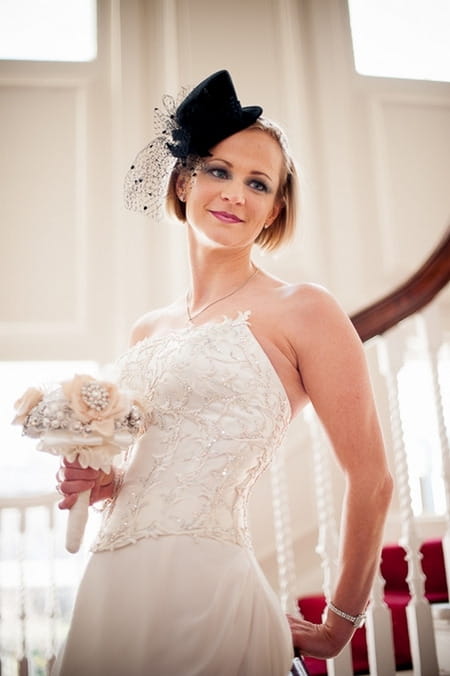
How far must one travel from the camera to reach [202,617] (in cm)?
115

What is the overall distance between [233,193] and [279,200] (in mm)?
182

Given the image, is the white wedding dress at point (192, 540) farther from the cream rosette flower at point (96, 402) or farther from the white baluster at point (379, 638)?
the white baluster at point (379, 638)

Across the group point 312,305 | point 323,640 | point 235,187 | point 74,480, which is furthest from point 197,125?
point 323,640

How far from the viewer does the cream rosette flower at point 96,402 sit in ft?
3.74

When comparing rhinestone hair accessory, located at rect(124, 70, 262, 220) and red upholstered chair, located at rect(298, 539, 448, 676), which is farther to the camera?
red upholstered chair, located at rect(298, 539, 448, 676)

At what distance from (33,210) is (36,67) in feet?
2.89

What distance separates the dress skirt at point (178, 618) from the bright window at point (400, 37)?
381cm

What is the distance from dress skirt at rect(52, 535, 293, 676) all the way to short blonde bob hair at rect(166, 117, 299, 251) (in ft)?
2.53

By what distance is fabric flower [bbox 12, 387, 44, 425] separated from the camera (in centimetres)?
120

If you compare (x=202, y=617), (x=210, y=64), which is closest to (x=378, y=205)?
(x=210, y=64)

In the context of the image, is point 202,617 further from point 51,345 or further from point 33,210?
point 33,210

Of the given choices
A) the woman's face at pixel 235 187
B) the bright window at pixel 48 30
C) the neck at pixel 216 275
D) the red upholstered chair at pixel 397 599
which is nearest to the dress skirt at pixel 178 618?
the neck at pixel 216 275

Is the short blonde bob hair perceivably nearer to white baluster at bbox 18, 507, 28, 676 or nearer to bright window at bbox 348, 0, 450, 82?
white baluster at bbox 18, 507, 28, 676

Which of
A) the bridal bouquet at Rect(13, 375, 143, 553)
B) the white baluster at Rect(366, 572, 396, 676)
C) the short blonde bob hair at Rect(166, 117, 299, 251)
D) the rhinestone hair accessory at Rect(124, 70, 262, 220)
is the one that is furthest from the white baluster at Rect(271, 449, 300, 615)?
the rhinestone hair accessory at Rect(124, 70, 262, 220)
